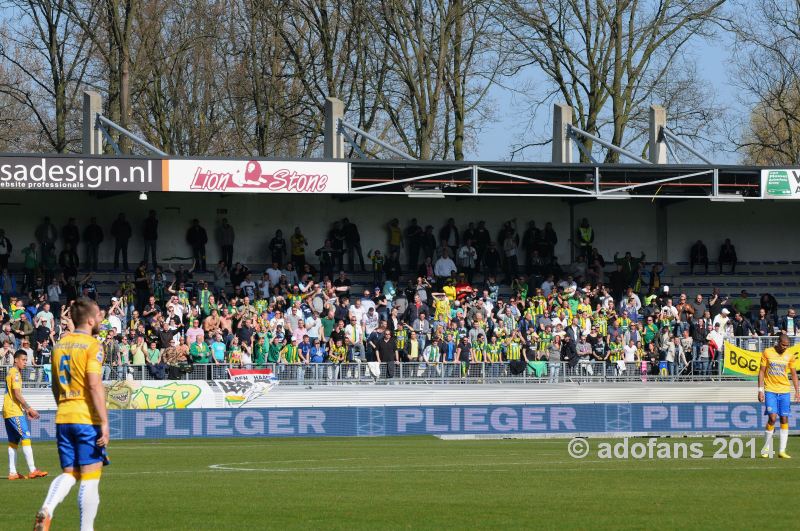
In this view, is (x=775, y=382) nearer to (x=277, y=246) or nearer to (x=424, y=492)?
(x=424, y=492)

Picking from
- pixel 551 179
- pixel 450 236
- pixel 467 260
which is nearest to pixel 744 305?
pixel 551 179

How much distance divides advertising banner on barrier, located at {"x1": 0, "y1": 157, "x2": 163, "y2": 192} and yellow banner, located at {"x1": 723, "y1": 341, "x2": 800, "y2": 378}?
14.9 m

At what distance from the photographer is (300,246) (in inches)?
1444

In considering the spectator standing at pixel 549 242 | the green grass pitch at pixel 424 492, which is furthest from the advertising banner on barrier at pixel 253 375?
the spectator standing at pixel 549 242

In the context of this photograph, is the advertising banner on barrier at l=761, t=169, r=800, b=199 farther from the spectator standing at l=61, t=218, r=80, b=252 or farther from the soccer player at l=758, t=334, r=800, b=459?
the spectator standing at l=61, t=218, r=80, b=252

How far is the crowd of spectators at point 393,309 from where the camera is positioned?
101 feet

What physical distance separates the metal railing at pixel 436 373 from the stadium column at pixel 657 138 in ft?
30.2

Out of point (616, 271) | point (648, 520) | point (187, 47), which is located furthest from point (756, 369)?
point (187, 47)

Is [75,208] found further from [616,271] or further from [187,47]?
[616,271]

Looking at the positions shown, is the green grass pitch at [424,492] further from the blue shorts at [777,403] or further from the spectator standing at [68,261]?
the spectator standing at [68,261]

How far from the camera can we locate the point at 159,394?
2895 centimetres

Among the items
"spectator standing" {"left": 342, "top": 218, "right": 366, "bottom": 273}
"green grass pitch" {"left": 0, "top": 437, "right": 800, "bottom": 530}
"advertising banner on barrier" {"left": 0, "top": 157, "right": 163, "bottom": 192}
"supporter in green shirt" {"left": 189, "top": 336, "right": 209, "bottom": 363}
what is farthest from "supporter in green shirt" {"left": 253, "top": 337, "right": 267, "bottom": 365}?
"green grass pitch" {"left": 0, "top": 437, "right": 800, "bottom": 530}

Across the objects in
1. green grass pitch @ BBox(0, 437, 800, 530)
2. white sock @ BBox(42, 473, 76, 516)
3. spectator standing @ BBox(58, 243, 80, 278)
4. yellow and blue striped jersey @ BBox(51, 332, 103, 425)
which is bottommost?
green grass pitch @ BBox(0, 437, 800, 530)

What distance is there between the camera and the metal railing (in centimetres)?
2909
